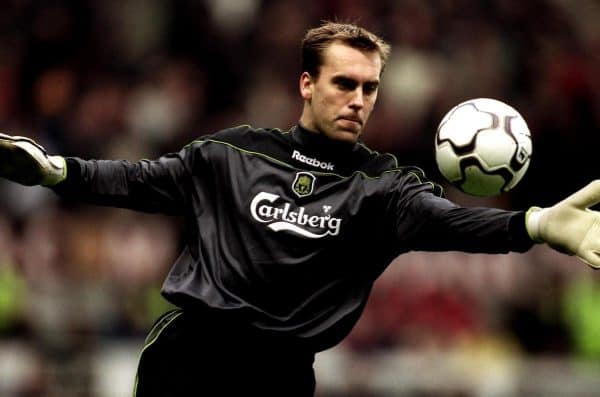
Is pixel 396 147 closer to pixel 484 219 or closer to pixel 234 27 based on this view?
pixel 234 27

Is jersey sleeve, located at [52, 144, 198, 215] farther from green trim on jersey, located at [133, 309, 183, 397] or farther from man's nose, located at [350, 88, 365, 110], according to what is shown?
man's nose, located at [350, 88, 365, 110]

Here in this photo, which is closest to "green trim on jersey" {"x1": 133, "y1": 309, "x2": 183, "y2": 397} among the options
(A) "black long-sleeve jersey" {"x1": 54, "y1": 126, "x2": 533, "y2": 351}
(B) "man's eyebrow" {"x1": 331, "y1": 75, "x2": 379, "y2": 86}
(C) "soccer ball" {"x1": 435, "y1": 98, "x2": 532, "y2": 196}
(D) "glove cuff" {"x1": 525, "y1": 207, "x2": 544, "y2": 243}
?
(A) "black long-sleeve jersey" {"x1": 54, "y1": 126, "x2": 533, "y2": 351}

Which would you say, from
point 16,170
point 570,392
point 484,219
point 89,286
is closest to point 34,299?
point 89,286

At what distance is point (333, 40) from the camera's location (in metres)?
6.71

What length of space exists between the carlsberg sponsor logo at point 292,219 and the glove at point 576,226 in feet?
4.07

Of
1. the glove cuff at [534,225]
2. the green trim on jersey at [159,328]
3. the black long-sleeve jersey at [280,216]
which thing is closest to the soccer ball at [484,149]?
the black long-sleeve jersey at [280,216]

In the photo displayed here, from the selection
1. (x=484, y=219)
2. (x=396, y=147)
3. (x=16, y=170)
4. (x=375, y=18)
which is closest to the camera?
(x=484, y=219)

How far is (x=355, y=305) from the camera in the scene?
6.49 m

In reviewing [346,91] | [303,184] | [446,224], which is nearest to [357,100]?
[346,91]

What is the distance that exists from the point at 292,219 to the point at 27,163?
126cm

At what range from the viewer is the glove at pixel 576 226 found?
548cm

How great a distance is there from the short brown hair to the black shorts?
4.48 ft

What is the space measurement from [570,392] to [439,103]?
402 cm

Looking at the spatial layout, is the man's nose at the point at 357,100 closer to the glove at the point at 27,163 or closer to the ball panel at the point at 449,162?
the ball panel at the point at 449,162
